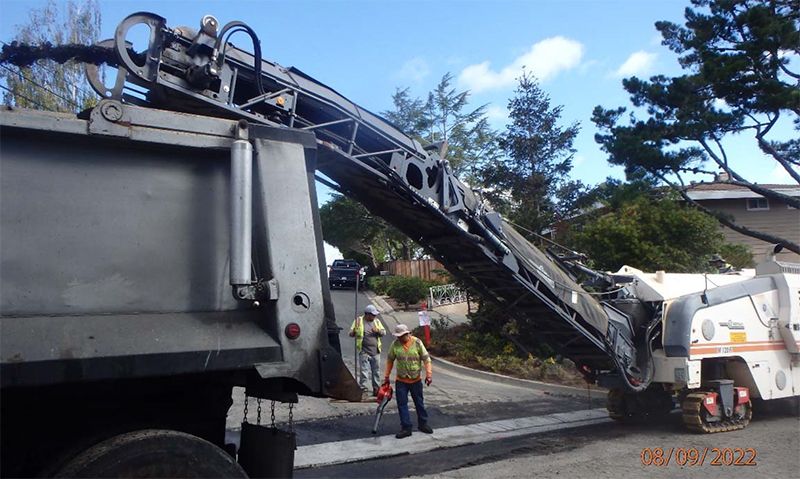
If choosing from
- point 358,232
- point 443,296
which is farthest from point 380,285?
point 358,232

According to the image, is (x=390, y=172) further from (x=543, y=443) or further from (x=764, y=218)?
(x=764, y=218)

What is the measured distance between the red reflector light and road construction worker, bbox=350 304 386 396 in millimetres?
8154

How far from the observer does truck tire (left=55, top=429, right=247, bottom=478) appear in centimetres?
270

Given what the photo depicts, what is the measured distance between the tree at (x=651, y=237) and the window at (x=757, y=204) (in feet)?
34.2

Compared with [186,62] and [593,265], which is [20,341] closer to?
[186,62]

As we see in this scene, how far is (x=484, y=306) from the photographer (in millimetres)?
16203

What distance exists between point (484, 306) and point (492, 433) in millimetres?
7771

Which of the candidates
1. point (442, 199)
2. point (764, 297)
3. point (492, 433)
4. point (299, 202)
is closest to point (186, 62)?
point (299, 202)

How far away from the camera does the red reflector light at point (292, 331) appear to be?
3.18 m

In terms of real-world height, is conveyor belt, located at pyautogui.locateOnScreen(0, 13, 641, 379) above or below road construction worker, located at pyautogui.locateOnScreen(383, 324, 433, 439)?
above

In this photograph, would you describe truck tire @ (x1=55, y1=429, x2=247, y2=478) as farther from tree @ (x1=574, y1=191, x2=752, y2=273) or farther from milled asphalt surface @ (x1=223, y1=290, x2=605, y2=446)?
tree @ (x1=574, y1=191, x2=752, y2=273)

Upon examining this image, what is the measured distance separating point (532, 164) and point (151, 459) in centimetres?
1593

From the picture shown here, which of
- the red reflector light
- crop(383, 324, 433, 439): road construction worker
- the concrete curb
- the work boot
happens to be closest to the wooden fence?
the concrete curb

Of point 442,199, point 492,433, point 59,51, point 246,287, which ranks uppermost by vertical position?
point 59,51
